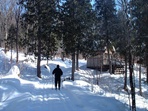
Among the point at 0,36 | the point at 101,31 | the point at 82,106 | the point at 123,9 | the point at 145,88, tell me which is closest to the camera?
the point at 82,106

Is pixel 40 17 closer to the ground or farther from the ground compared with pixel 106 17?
closer to the ground

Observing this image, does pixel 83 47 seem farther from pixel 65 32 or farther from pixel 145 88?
pixel 145 88

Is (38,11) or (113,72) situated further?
(113,72)

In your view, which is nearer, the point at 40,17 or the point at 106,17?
the point at 40,17

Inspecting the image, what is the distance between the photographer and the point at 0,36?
76.1 meters

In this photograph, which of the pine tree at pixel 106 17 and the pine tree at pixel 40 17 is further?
the pine tree at pixel 106 17

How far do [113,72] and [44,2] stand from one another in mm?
20351

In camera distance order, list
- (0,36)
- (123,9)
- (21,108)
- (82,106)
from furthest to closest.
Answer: (0,36)
(123,9)
(82,106)
(21,108)

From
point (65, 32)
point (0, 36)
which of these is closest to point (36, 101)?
point (65, 32)

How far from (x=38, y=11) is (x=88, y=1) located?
7594mm

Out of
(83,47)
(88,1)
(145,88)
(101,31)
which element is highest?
(88,1)

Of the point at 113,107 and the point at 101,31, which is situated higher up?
the point at 101,31

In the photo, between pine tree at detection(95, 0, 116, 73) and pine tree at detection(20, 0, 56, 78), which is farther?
pine tree at detection(95, 0, 116, 73)

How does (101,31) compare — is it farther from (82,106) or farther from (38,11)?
(82,106)
